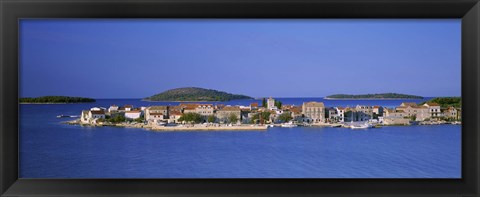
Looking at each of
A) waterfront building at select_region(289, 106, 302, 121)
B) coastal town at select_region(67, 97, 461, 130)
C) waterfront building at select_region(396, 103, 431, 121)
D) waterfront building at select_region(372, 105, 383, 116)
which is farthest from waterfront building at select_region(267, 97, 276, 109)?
waterfront building at select_region(396, 103, 431, 121)

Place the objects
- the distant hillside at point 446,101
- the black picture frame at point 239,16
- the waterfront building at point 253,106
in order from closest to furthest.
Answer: the black picture frame at point 239,16
the distant hillside at point 446,101
the waterfront building at point 253,106

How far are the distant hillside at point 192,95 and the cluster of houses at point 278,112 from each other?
5 cm

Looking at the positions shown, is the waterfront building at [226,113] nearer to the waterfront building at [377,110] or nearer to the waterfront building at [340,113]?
the waterfront building at [340,113]

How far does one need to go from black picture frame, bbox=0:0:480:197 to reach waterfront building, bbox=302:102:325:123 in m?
1.10

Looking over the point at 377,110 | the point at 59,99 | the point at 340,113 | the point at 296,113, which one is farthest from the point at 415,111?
A: the point at 59,99

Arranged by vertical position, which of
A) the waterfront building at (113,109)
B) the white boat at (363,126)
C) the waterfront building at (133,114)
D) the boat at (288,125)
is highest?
the waterfront building at (113,109)

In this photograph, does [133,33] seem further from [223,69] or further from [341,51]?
[341,51]

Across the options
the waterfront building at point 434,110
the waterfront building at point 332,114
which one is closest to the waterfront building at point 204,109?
the waterfront building at point 332,114

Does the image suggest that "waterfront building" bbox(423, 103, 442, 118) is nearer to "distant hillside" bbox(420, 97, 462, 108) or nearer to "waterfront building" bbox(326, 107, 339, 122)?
"distant hillside" bbox(420, 97, 462, 108)

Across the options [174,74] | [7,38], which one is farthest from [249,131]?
[7,38]

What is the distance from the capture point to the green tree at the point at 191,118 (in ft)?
6.93

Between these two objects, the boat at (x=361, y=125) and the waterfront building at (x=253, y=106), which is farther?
the boat at (x=361, y=125)

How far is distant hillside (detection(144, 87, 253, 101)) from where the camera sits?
203 cm

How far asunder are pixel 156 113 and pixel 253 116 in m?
0.62
